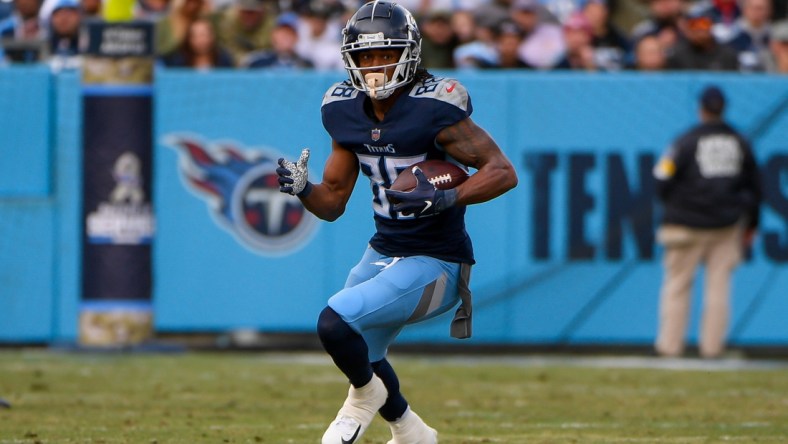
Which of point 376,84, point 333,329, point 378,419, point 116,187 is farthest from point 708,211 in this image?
point 333,329

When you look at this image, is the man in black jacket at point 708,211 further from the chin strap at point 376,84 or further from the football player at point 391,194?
the chin strap at point 376,84

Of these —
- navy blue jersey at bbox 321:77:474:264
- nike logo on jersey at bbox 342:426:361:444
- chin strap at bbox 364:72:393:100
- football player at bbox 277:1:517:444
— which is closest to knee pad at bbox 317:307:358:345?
football player at bbox 277:1:517:444

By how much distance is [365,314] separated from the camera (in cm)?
580

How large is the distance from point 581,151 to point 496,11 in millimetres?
2010

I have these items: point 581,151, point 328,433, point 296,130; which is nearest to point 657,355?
point 581,151

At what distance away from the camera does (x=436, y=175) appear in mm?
5930

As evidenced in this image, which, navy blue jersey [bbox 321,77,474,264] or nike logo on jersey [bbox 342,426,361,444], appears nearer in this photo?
nike logo on jersey [bbox 342,426,361,444]

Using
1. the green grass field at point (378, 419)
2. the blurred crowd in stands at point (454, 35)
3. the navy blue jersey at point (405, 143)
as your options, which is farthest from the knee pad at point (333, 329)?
the blurred crowd in stands at point (454, 35)

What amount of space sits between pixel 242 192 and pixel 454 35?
7.81ft

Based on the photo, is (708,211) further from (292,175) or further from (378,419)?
(292,175)

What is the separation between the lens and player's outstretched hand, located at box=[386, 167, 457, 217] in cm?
572

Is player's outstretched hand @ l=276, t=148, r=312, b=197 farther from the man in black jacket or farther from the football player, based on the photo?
the man in black jacket

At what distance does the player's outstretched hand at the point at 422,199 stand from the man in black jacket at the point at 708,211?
18.4 feet

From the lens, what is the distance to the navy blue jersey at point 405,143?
6012 millimetres
